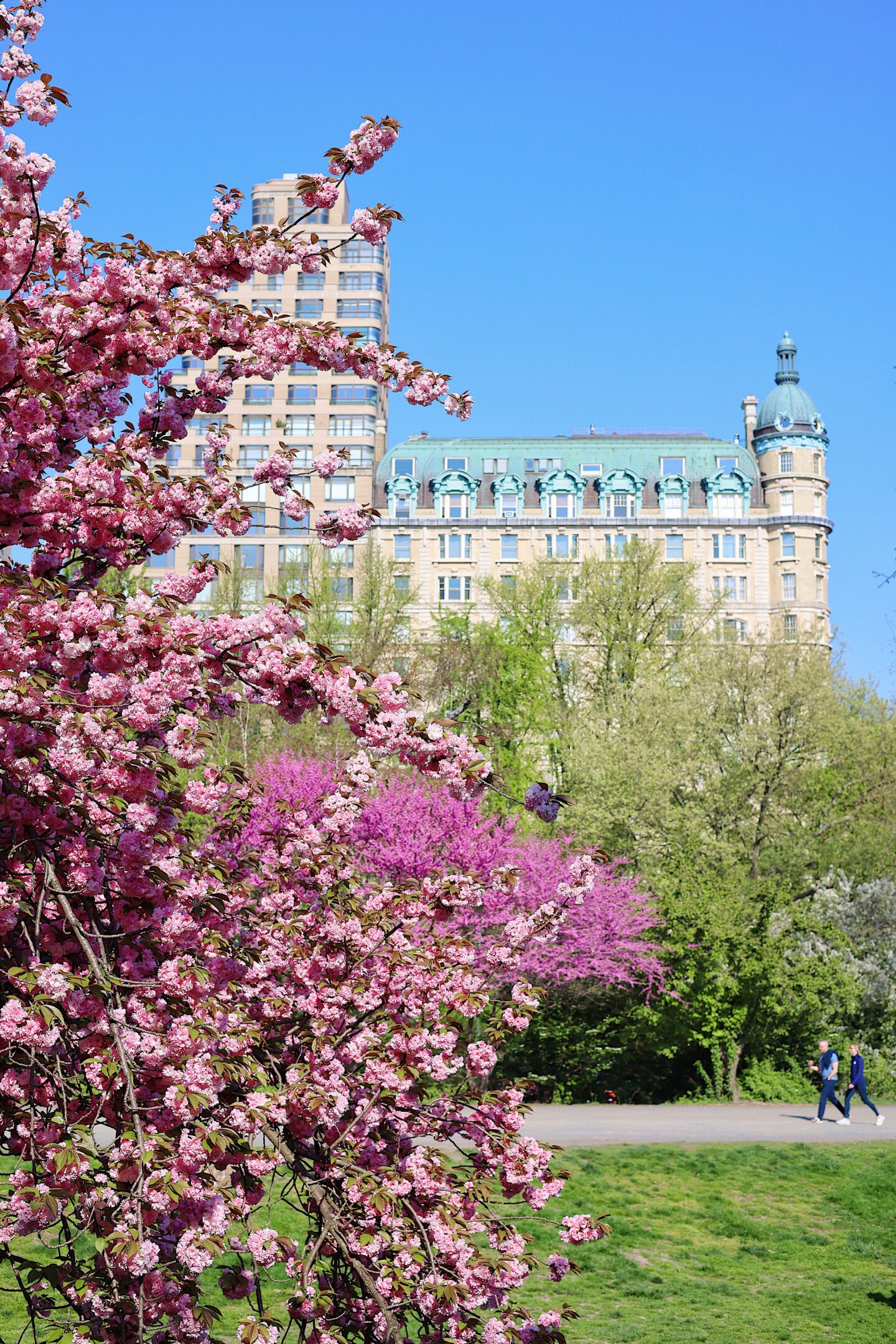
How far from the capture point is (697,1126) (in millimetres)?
22219

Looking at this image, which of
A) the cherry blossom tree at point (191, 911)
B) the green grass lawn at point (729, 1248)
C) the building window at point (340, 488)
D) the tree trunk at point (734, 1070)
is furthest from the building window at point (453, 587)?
the cherry blossom tree at point (191, 911)

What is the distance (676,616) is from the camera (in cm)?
4378

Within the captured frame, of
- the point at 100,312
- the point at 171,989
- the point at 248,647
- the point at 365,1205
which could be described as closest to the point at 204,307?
the point at 100,312

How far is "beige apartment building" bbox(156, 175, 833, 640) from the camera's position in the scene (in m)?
70.9

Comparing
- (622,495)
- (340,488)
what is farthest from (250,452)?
(622,495)

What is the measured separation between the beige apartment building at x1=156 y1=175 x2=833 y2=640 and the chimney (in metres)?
1.51

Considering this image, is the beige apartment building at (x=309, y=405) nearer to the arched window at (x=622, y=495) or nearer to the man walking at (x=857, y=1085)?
the arched window at (x=622, y=495)

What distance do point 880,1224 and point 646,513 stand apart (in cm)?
5804

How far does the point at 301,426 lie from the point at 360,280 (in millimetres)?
10392

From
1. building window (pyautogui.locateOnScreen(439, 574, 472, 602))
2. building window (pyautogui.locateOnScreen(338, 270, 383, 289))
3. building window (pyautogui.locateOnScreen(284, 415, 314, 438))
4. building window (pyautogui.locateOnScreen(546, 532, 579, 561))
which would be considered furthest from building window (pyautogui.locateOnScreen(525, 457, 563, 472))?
building window (pyautogui.locateOnScreen(338, 270, 383, 289))

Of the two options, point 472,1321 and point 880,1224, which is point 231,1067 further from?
point 880,1224

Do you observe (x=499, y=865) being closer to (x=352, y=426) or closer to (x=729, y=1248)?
(x=729, y=1248)

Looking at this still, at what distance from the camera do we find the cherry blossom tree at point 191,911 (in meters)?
4.77

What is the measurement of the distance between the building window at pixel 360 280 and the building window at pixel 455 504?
48.8ft
